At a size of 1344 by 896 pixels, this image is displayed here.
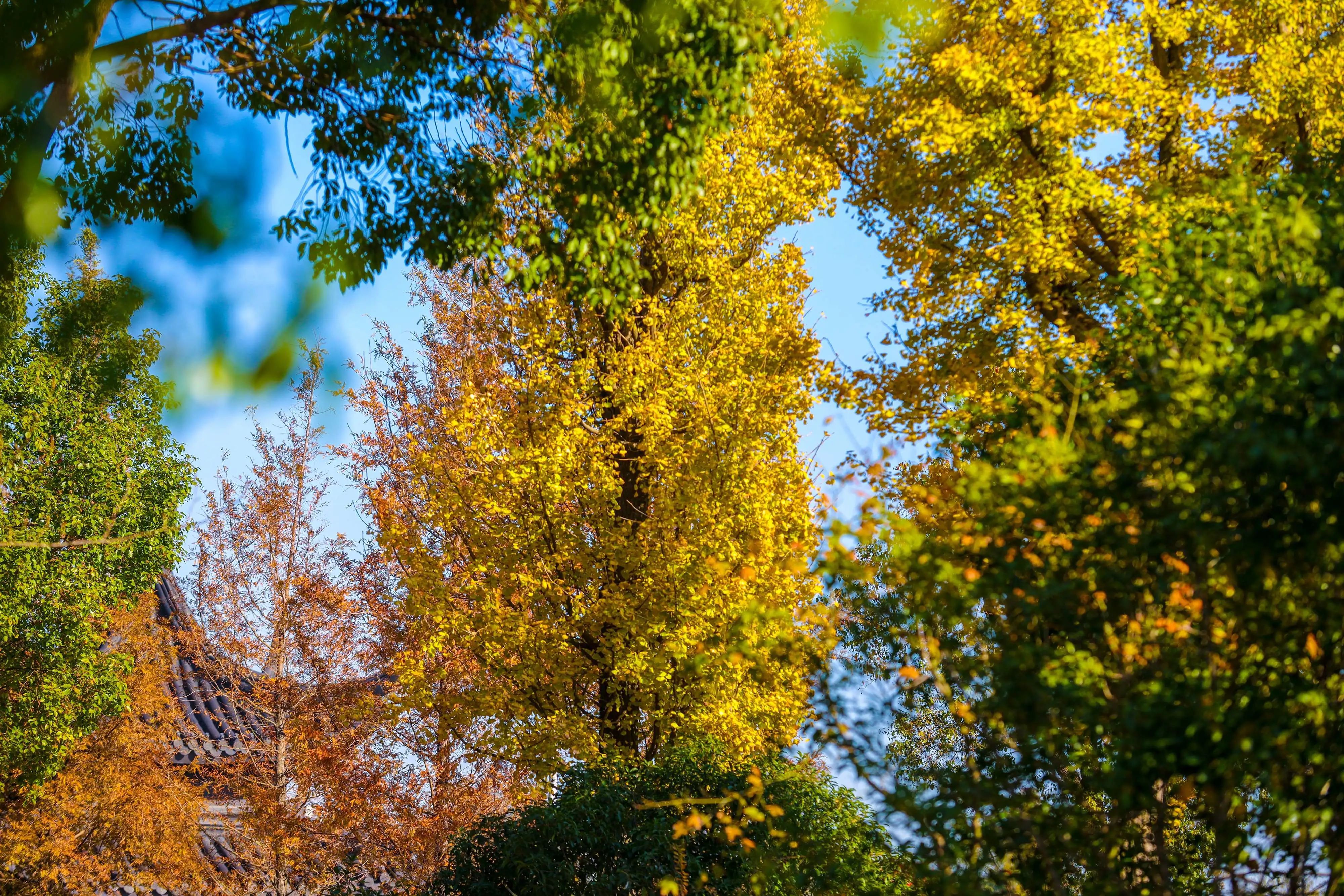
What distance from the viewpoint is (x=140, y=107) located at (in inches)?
326

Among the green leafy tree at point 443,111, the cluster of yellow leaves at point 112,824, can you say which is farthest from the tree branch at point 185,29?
the cluster of yellow leaves at point 112,824

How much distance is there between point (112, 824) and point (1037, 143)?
17434 mm

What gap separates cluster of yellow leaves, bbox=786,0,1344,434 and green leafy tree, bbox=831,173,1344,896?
15.2ft

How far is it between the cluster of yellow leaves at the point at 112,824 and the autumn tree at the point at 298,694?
2.54ft

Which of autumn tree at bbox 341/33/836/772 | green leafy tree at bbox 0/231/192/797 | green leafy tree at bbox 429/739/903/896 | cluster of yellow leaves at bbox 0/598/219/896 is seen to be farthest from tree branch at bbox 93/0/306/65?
cluster of yellow leaves at bbox 0/598/219/896

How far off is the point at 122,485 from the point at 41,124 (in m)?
14.1

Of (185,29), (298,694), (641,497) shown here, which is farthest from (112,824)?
(185,29)

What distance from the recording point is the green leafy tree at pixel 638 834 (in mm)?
8312

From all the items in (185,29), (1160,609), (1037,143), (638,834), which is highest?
(1037,143)

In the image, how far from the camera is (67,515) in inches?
687

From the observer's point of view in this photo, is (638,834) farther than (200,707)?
No

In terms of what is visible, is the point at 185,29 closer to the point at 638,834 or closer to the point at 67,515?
the point at 638,834

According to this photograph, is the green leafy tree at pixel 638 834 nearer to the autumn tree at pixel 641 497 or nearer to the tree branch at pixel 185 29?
the autumn tree at pixel 641 497

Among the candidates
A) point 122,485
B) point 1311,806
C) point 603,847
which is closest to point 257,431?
point 122,485
